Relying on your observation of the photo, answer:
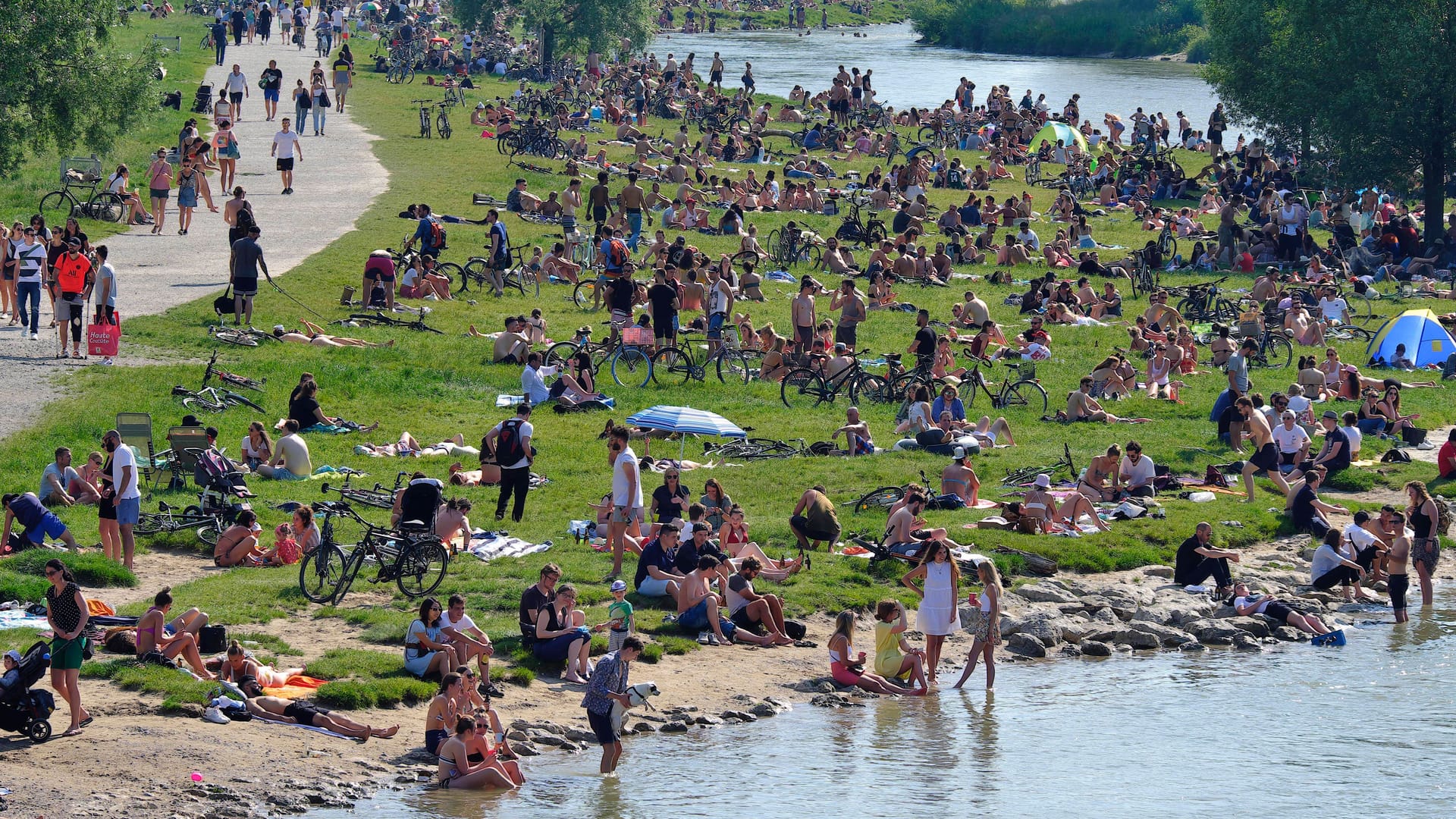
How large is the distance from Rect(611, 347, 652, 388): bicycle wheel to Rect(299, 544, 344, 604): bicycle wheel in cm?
1090

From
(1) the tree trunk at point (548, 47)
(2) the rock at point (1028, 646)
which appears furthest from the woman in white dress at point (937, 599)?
(1) the tree trunk at point (548, 47)

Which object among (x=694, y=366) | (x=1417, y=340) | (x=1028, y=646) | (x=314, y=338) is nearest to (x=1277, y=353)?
(x=1417, y=340)

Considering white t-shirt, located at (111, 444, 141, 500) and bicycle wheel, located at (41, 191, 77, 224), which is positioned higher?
bicycle wheel, located at (41, 191, 77, 224)

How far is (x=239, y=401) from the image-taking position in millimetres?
25500

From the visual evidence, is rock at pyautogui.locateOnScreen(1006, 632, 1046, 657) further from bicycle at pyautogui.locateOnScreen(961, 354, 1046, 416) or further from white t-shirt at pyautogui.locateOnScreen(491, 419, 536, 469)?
bicycle at pyautogui.locateOnScreen(961, 354, 1046, 416)

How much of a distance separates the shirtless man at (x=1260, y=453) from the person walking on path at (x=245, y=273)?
15952 mm

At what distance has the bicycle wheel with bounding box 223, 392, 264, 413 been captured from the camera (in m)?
Result: 25.4

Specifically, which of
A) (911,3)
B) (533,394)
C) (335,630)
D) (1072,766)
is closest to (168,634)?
(335,630)

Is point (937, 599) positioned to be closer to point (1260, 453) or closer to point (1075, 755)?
point (1075, 755)

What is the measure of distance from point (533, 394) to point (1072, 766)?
13347 millimetres

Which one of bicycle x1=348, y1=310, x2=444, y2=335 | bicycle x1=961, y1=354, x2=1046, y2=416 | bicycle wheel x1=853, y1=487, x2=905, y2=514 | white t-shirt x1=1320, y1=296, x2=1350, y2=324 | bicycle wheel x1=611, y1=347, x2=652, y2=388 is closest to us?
bicycle wheel x1=853, y1=487, x2=905, y2=514

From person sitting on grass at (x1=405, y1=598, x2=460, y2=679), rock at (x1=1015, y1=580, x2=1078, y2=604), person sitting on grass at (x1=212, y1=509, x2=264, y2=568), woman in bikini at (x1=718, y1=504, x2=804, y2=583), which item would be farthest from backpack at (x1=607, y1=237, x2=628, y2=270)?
person sitting on grass at (x1=405, y1=598, x2=460, y2=679)

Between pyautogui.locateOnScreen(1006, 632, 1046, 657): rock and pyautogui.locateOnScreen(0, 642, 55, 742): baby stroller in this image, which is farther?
pyautogui.locateOnScreen(1006, 632, 1046, 657): rock

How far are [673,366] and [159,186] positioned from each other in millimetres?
14205
